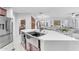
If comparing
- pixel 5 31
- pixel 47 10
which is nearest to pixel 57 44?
pixel 47 10

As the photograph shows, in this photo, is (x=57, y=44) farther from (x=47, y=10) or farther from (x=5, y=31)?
(x=5, y=31)

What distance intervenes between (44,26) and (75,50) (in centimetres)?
33

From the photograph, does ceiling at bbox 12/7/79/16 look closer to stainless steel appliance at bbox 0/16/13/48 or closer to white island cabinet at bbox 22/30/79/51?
stainless steel appliance at bbox 0/16/13/48

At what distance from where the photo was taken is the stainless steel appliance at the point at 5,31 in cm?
77

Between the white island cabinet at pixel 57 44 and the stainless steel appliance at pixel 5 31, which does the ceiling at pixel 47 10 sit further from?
the white island cabinet at pixel 57 44

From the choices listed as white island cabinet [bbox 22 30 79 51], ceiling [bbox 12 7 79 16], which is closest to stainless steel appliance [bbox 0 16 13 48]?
ceiling [bbox 12 7 79 16]

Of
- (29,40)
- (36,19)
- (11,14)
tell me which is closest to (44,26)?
(36,19)

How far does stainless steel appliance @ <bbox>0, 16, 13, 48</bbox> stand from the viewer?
0.77m

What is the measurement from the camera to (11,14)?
79 cm

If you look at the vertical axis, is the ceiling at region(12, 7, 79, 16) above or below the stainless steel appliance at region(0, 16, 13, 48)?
above

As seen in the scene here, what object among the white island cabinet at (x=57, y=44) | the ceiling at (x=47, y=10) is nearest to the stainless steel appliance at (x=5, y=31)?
the ceiling at (x=47, y=10)

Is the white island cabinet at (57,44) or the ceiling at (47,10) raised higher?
the ceiling at (47,10)
